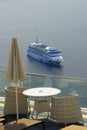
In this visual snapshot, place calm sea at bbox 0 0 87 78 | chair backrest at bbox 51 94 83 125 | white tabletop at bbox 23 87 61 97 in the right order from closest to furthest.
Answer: chair backrest at bbox 51 94 83 125
white tabletop at bbox 23 87 61 97
calm sea at bbox 0 0 87 78

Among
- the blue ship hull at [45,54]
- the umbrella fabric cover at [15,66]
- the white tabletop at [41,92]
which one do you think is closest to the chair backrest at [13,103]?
the white tabletop at [41,92]

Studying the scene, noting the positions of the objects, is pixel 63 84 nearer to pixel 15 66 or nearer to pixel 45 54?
pixel 15 66

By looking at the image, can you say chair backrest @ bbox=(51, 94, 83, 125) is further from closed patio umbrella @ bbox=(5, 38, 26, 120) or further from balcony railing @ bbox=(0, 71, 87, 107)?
balcony railing @ bbox=(0, 71, 87, 107)

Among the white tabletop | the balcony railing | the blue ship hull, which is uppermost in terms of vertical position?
the blue ship hull

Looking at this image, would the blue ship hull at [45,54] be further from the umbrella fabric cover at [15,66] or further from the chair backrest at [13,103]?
the umbrella fabric cover at [15,66]

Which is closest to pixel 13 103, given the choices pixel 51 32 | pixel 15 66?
pixel 15 66

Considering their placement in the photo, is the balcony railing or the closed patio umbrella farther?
the balcony railing

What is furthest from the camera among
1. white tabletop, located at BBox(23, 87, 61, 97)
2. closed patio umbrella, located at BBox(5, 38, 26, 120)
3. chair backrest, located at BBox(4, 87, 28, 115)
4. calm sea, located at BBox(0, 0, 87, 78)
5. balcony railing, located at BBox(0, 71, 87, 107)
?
calm sea, located at BBox(0, 0, 87, 78)

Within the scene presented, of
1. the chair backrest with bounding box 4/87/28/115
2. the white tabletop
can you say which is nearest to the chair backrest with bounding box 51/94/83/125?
the white tabletop
